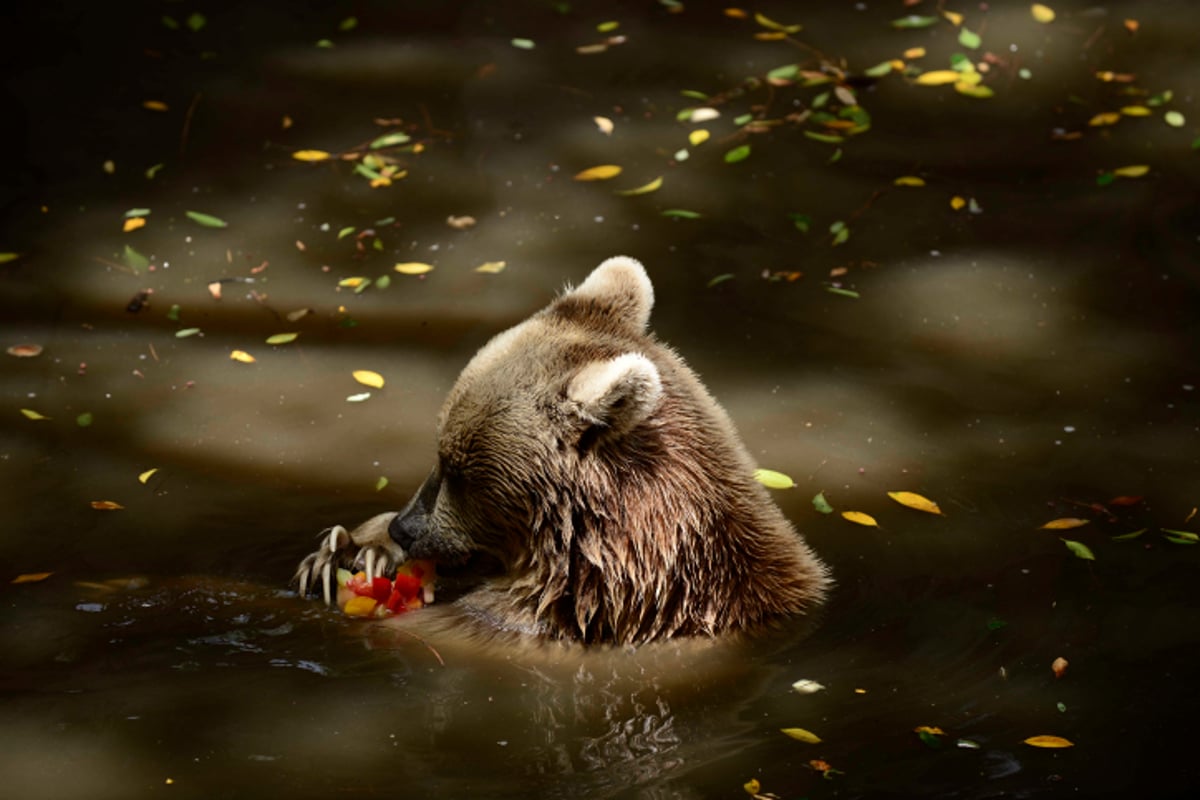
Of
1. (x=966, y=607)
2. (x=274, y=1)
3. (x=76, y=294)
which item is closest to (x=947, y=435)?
(x=966, y=607)

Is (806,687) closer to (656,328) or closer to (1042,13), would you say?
(656,328)

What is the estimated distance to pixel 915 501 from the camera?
5934mm

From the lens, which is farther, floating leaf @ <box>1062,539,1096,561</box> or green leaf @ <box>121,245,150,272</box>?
green leaf @ <box>121,245,150,272</box>

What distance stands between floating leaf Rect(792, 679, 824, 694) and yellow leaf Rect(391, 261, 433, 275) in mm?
3650

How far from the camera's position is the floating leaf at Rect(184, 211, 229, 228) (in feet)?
27.1

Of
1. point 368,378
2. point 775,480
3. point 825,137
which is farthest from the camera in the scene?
point 825,137

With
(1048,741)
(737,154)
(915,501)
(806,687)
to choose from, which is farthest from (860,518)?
(737,154)

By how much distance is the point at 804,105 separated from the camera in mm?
9141

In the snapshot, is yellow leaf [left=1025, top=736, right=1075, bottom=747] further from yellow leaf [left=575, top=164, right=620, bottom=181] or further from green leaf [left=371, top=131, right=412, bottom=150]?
green leaf [left=371, top=131, right=412, bottom=150]

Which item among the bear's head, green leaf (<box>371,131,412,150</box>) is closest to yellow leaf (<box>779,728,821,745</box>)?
the bear's head

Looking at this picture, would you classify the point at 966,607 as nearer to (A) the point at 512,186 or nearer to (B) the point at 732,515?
(B) the point at 732,515

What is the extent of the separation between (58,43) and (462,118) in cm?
291

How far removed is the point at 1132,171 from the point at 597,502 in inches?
193

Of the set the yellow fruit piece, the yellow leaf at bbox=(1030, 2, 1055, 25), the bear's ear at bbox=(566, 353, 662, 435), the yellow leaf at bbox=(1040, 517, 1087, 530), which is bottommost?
the yellow fruit piece
